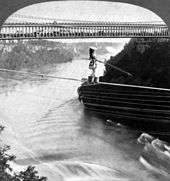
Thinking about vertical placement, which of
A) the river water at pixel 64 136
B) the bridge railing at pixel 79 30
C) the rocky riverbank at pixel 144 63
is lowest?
the river water at pixel 64 136

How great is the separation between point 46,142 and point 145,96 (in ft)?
3.58

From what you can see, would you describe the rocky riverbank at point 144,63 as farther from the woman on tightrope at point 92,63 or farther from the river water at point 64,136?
the river water at point 64,136

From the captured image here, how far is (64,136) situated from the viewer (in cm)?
526

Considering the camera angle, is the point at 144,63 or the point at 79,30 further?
the point at 144,63

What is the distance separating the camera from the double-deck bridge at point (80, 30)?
493cm

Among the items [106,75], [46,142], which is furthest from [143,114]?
[46,142]

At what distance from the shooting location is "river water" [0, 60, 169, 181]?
512cm

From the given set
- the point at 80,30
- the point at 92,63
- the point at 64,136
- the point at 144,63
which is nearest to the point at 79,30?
the point at 80,30

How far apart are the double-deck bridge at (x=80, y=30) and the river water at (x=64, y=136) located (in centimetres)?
38

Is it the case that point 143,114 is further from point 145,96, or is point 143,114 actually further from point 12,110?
point 12,110

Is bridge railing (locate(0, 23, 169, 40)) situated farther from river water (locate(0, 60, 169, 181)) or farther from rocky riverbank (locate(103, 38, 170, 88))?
river water (locate(0, 60, 169, 181))

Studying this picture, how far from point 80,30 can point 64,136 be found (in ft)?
3.48

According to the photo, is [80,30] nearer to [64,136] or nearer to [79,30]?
[79,30]

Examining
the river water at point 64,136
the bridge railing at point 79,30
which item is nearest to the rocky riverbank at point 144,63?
the bridge railing at point 79,30
